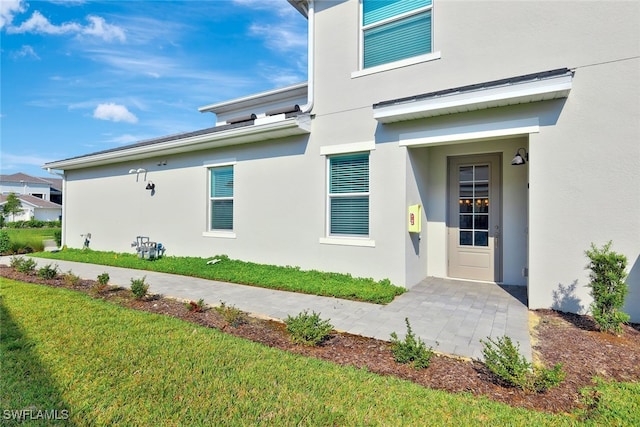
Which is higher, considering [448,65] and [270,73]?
[270,73]

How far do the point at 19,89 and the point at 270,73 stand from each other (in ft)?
27.0

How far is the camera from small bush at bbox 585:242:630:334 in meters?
4.19

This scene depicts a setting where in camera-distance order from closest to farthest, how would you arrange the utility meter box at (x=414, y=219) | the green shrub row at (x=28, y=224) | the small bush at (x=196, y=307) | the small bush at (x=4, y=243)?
the small bush at (x=196, y=307) < the utility meter box at (x=414, y=219) < the small bush at (x=4, y=243) < the green shrub row at (x=28, y=224)

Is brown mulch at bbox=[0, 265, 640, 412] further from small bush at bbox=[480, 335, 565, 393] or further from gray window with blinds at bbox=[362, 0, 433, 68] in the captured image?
gray window with blinds at bbox=[362, 0, 433, 68]

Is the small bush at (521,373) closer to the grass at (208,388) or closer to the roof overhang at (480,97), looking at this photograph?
the grass at (208,388)

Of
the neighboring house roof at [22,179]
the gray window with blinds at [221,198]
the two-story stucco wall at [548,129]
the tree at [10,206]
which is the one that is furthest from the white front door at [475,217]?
the neighboring house roof at [22,179]

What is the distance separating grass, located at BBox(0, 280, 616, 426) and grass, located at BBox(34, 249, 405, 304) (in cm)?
256

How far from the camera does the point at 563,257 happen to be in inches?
201

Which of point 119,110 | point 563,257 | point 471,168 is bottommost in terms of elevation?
point 563,257

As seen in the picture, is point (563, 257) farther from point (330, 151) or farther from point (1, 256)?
point (1, 256)

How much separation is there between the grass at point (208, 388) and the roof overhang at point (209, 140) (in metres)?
5.09

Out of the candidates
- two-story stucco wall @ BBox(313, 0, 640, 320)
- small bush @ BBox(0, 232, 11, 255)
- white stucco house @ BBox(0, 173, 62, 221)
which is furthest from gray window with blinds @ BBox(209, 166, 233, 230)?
white stucco house @ BBox(0, 173, 62, 221)

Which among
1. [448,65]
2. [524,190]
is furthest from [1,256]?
[524,190]

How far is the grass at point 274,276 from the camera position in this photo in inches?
239
